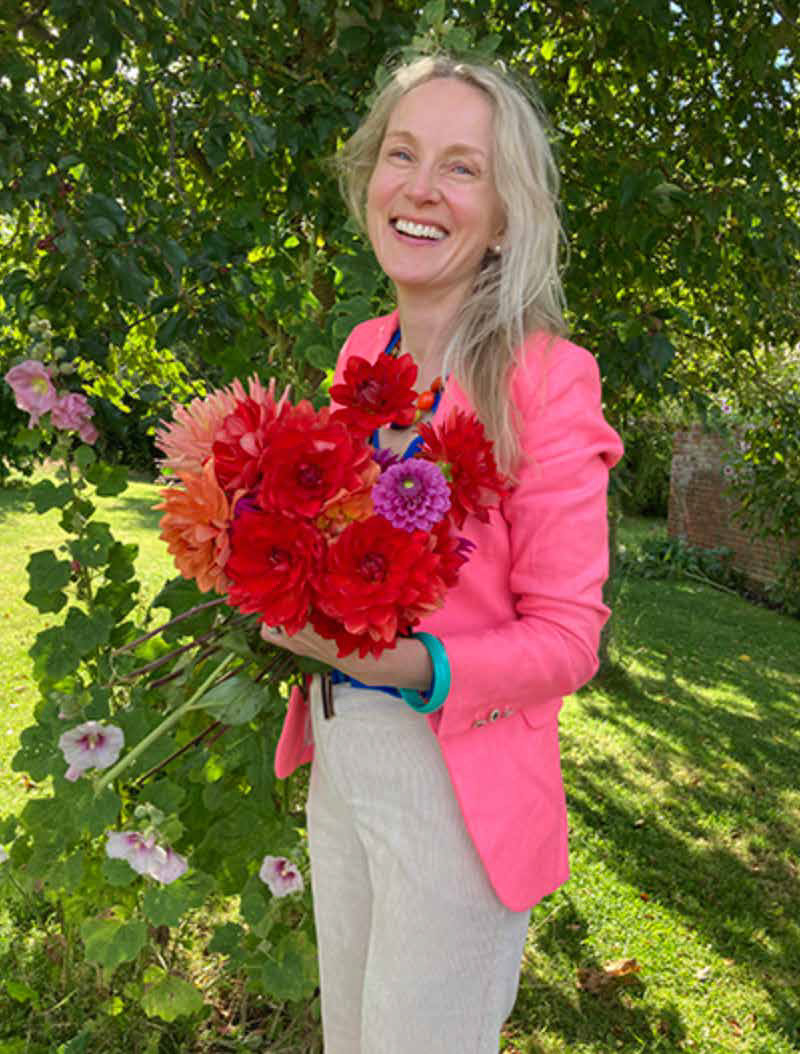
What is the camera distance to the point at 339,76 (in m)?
2.62

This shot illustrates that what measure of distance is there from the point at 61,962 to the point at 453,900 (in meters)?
1.98

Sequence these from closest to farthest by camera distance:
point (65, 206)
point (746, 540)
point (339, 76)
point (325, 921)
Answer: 1. point (325, 921)
2. point (65, 206)
3. point (339, 76)
4. point (746, 540)

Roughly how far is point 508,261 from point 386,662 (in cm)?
67

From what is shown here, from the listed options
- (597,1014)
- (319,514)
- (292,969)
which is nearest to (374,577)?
(319,514)

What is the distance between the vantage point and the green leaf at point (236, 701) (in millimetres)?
1464

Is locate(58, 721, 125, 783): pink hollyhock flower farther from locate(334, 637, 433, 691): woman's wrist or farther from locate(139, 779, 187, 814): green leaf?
locate(334, 637, 433, 691): woman's wrist

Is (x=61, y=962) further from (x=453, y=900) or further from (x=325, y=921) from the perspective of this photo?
(x=453, y=900)

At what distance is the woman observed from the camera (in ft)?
4.30

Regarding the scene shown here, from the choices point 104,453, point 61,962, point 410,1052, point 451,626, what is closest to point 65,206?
point 104,453

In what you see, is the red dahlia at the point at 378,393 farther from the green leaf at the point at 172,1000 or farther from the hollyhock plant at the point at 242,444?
the green leaf at the point at 172,1000

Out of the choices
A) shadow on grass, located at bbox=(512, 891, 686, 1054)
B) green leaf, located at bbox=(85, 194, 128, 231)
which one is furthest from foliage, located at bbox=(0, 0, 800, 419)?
shadow on grass, located at bbox=(512, 891, 686, 1054)

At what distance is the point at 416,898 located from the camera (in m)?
1.37

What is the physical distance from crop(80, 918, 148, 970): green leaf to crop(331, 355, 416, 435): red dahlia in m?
→ 1.31

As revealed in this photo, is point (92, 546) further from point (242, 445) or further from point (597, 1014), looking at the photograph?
point (597, 1014)
